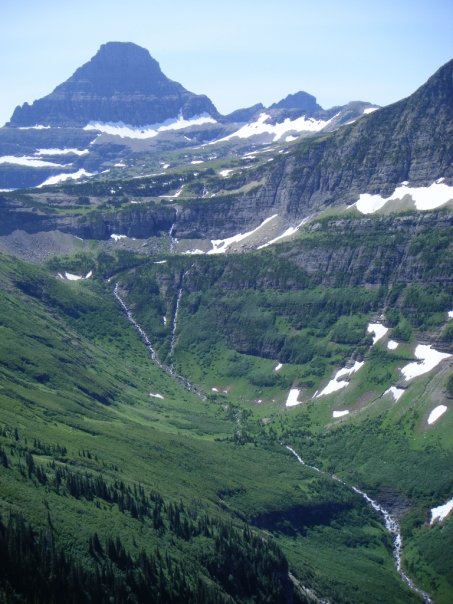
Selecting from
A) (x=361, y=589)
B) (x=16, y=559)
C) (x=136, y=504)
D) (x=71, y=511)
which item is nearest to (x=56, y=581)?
(x=16, y=559)

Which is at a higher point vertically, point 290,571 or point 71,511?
point 71,511

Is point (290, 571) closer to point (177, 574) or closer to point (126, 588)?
point (177, 574)

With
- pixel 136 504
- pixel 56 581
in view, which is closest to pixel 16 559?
pixel 56 581

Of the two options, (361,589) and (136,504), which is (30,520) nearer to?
(136,504)

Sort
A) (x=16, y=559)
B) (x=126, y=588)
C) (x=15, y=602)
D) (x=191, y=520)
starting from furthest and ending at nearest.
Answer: (x=191, y=520), (x=126, y=588), (x=16, y=559), (x=15, y=602)

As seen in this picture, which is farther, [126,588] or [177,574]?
[177,574]

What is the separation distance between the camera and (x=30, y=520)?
155250mm

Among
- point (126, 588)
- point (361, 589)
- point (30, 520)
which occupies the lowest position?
point (361, 589)

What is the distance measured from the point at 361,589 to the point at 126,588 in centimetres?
6423

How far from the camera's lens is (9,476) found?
561 ft

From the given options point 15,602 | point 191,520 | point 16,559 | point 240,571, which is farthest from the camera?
point 191,520

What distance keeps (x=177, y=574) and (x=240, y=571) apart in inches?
720

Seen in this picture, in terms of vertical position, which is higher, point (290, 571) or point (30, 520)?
point (30, 520)

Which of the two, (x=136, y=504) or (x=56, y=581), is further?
(x=136, y=504)
